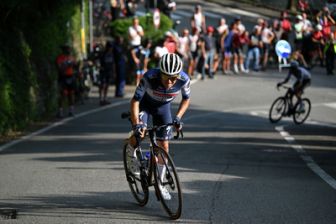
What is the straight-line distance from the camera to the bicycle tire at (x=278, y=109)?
20.7 m

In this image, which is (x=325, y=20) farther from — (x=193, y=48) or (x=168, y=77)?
(x=193, y=48)

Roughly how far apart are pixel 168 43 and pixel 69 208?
16116 mm

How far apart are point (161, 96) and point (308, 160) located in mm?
5486

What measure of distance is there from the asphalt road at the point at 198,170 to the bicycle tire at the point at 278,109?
21 cm

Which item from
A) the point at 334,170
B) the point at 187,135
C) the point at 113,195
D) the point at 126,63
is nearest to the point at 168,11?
the point at 126,63

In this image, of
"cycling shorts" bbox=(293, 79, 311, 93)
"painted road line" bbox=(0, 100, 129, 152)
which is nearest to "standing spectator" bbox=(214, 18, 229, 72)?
"painted road line" bbox=(0, 100, 129, 152)

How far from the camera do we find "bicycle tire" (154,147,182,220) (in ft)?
29.2

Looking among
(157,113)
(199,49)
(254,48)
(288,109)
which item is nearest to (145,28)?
(199,49)

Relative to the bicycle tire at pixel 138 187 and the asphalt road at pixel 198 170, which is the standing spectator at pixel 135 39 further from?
the bicycle tire at pixel 138 187

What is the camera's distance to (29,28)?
2038 centimetres

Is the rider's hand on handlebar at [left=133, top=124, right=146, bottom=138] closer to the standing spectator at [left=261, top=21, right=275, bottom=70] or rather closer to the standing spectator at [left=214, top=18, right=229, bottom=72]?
the standing spectator at [left=214, top=18, right=229, bottom=72]

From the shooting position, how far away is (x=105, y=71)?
2388 cm

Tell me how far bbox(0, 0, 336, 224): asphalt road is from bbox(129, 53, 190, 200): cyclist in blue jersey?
2.95 ft

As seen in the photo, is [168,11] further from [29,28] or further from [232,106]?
[29,28]
